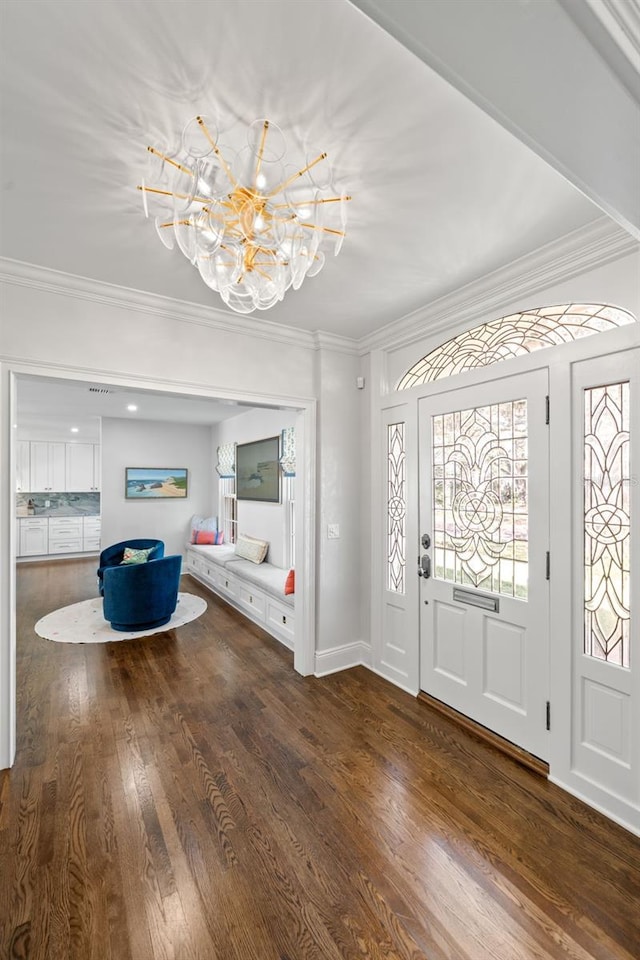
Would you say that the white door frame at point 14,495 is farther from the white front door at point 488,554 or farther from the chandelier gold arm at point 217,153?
the chandelier gold arm at point 217,153

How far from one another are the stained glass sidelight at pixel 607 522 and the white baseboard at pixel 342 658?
6.31 feet

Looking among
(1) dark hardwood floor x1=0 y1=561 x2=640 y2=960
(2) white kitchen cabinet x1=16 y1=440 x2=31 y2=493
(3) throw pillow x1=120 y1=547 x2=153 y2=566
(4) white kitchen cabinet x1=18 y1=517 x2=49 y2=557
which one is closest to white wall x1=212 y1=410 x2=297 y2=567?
(3) throw pillow x1=120 y1=547 x2=153 y2=566

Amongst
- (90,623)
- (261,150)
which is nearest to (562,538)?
(261,150)

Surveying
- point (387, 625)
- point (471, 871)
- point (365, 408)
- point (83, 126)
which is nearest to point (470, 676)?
point (387, 625)

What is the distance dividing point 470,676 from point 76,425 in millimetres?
8145

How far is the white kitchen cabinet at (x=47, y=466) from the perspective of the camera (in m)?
8.47

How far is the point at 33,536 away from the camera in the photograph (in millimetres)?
8422

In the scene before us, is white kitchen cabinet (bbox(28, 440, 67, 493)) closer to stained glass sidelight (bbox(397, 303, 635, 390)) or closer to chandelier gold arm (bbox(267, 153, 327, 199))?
stained glass sidelight (bbox(397, 303, 635, 390))

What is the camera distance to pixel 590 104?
866 mm

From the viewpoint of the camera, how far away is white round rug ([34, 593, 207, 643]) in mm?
4371

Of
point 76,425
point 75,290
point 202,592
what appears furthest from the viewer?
point 76,425

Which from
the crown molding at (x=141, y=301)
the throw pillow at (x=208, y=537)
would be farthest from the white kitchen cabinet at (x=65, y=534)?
the crown molding at (x=141, y=301)

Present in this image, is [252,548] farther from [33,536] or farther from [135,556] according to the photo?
[33,536]

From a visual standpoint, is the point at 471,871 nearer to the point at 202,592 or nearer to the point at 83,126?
the point at 83,126
